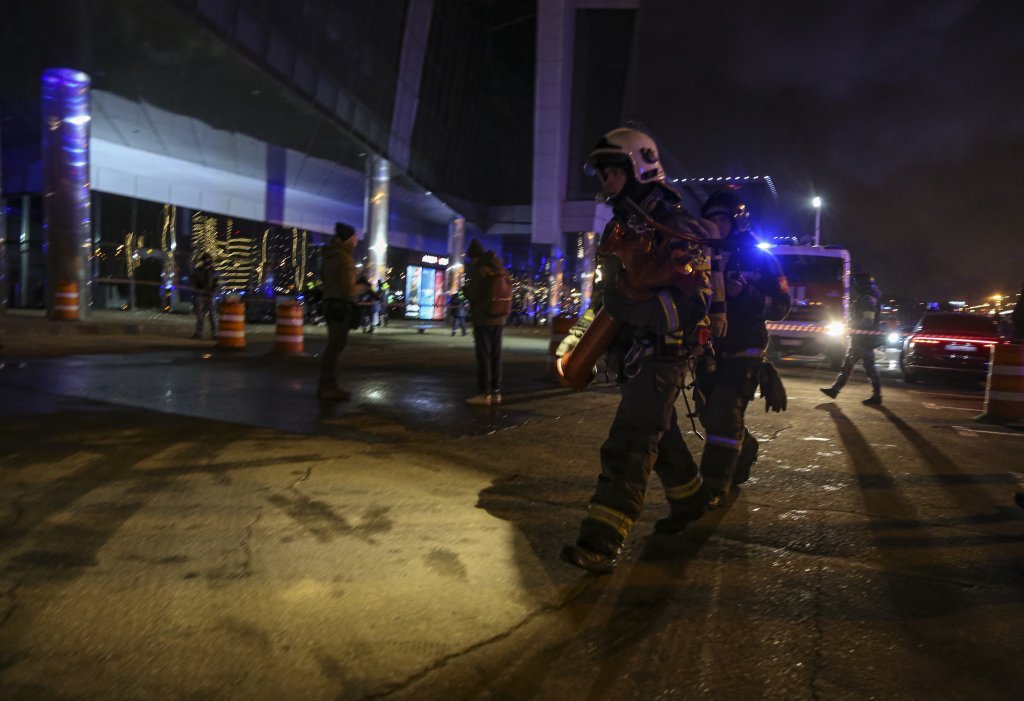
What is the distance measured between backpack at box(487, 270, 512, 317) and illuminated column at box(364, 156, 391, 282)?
68.8 feet

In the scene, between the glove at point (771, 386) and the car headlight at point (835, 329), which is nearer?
the glove at point (771, 386)

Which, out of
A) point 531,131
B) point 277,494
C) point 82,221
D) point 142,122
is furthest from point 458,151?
point 277,494

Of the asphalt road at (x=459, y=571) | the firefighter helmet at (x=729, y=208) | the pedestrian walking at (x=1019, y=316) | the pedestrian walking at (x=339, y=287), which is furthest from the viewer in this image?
the pedestrian walking at (x=339, y=287)

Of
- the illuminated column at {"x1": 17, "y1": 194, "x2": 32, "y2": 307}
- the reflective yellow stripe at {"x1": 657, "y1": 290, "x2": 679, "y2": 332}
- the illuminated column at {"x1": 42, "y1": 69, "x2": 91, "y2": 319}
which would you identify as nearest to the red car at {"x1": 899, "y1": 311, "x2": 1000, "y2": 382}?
the reflective yellow stripe at {"x1": 657, "y1": 290, "x2": 679, "y2": 332}

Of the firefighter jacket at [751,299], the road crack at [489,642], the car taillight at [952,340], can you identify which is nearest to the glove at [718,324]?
the firefighter jacket at [751,299]

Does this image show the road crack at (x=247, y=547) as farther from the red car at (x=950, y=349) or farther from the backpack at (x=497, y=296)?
the red car at (x=950, y=349)

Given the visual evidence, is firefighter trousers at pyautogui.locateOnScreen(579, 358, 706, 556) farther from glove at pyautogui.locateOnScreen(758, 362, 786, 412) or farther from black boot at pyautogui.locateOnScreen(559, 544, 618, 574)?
glove at pyautogui.locateOnScreen(758, 362, 786, 412)

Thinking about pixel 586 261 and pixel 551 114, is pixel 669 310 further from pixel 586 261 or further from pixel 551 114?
pixel 586 261

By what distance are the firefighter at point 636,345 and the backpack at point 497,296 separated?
4.63 metres

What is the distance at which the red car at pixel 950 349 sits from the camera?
15.2 m

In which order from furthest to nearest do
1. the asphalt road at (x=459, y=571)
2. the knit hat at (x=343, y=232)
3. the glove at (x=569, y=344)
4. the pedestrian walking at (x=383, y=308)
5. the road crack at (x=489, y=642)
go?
the pedestrian walking at (x=383, y=308) → the knit hat at (x=343, y=232) → the glove at (x=569, y=344) → the asphalt road at (x=459, y=571) → the road crack at (x=489, y=642)

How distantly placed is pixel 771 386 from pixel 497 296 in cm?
391

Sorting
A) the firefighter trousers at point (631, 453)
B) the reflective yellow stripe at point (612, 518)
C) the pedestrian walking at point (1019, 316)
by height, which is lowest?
the reflective yellow stripe at point (612, 518)

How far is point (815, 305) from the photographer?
61.7 ft
